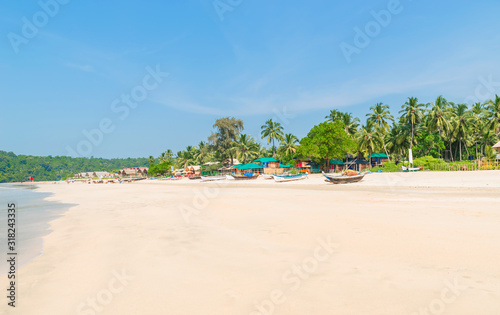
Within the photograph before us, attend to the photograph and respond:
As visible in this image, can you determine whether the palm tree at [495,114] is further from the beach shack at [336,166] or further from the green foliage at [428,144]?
the beach shack at [336,166]

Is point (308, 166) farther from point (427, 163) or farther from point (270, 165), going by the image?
point (427, 163)

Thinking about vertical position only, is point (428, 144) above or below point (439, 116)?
below

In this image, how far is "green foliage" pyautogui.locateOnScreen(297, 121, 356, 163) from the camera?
162 ft

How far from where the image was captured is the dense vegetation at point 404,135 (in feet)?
163

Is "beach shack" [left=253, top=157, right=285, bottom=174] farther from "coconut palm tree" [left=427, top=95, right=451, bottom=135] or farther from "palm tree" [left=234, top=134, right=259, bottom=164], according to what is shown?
"coconut palm tree" [left=427, top=95, right=451, bottom=135]

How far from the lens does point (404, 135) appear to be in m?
55.1

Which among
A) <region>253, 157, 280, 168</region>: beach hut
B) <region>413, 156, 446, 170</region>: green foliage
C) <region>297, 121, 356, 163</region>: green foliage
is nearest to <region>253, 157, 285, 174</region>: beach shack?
<region>253, 157, 280, 168</region>: beach hut

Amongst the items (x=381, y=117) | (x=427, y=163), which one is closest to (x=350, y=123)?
(x=381, y=117)

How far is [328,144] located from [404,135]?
18.5 m

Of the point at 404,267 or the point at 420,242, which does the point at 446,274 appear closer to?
the point at 404,267

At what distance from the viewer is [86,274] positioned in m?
4.88

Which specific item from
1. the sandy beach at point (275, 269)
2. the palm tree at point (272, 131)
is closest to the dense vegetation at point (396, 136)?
the palm tree at point (272, 131)

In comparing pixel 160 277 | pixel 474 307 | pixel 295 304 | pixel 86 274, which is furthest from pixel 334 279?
pixel 86 274

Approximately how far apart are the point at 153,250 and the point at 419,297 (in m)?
5.37
